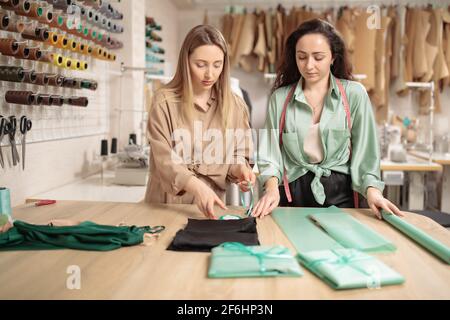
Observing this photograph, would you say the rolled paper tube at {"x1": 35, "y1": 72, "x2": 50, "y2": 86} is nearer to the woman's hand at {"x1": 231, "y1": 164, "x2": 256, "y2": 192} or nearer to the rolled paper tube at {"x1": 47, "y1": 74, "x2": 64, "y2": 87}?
the rolled paper tube at {"x1": 47, "y1": 74, "x2": 64, "y2": 87}

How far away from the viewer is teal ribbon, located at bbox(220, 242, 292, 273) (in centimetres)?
104

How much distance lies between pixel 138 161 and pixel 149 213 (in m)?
1.12

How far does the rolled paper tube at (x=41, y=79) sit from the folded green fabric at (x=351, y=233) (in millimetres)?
1286

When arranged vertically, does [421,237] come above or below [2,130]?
A: below

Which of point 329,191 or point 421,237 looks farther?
point 329,191

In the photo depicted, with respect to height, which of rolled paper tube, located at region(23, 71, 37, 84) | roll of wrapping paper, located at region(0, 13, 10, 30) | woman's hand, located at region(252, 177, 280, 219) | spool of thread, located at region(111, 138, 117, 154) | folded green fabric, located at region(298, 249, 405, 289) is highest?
roll of wrapping paper, located at region(0, 13, 10, 30)

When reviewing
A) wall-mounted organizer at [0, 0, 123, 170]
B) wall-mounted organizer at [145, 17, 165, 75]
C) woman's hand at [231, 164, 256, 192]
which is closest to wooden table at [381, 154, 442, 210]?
wall-mounted organizer at [145, 17, 165, 75]

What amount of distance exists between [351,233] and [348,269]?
1.01 feet

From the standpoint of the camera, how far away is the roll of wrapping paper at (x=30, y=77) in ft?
6.06

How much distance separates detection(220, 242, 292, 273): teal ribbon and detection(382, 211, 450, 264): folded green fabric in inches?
14.5

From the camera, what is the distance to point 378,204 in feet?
4.91

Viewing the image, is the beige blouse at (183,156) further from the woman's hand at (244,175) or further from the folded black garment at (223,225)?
the folded black garment at (223,225)

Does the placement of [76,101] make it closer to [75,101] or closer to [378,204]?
[75,101]

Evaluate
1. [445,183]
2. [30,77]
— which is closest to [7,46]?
[30,77]
